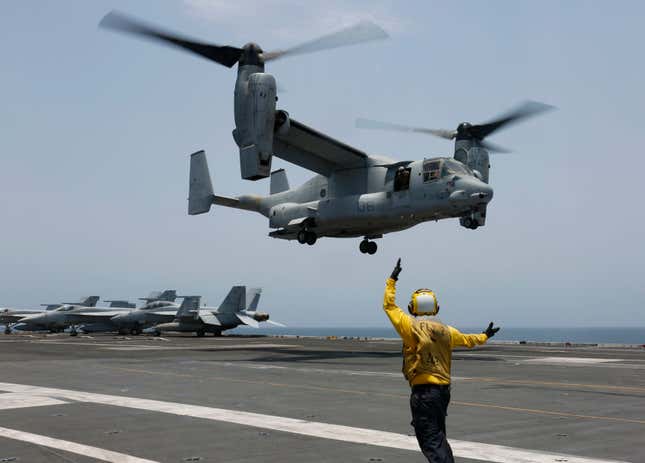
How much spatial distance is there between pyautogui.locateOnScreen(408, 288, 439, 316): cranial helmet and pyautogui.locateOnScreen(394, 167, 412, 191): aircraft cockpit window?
95.9 ft

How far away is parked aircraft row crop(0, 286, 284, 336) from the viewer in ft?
206

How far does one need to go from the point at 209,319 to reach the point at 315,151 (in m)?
27.9

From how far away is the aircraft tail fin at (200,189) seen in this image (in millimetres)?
44531

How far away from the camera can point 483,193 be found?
1323 inches

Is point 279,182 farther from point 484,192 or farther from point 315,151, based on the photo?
point 484,192

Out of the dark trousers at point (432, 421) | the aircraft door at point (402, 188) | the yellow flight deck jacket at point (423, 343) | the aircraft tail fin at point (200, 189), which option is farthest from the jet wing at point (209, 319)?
the dark trousers at point (432, 421)

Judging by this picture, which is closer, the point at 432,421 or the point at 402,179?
the point at 432,421

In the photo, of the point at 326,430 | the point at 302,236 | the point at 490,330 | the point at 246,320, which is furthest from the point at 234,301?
the point at 490,330

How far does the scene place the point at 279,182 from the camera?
4816cm

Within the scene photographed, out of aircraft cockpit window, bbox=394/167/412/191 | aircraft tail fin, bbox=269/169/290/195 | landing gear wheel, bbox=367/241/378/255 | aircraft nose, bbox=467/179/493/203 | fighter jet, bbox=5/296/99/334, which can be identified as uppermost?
aircraft tail fin, bbox=269/169/290/195

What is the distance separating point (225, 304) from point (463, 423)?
5347 centimetres

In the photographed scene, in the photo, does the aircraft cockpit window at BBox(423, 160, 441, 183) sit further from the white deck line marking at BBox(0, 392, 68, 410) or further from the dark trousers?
the dark trousers

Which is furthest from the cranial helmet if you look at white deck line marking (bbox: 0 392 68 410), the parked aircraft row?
the parked aircraft row

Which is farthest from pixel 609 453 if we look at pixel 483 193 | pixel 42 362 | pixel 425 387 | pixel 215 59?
pixel 215 59
